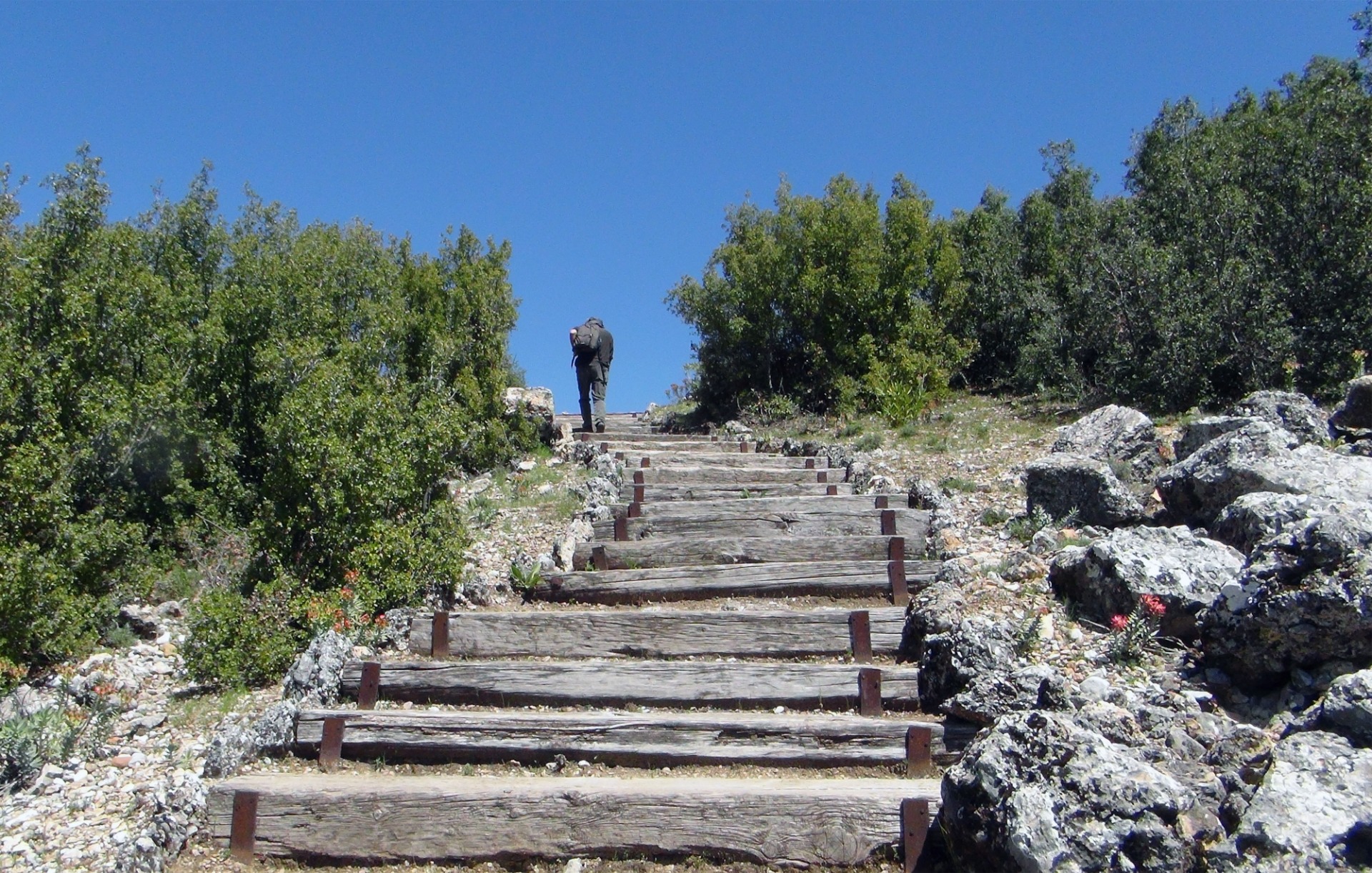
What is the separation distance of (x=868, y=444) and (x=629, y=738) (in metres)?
6.40

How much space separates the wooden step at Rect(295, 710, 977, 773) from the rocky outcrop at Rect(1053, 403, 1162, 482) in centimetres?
394

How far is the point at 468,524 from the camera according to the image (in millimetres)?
8789

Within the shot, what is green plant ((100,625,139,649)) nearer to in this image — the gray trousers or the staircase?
the staircase

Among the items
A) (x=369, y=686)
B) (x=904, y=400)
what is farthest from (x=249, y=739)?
(x=904, y=400)

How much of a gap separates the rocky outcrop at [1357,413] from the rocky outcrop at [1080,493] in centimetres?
196

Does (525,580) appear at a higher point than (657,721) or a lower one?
higher

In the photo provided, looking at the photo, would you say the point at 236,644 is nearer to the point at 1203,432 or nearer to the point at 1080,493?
the point at 1080,493

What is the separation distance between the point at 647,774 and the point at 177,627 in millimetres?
4424

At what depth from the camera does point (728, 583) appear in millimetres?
7070

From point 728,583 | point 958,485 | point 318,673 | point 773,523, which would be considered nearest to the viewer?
point 318,673

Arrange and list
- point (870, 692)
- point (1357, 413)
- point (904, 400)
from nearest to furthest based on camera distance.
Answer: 1. point (870, 692)
2. point (1357, 413)
3. point (904, 400)

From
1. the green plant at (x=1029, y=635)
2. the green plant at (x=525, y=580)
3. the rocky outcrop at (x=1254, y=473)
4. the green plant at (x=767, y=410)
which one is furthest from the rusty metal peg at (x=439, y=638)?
the green plant at (x=767, y=410)

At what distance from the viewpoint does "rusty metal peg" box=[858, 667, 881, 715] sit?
18.0 feet

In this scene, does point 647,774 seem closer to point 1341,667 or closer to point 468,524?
point 1341,667
